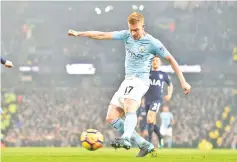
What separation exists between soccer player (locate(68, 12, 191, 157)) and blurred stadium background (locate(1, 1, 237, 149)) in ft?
74.9

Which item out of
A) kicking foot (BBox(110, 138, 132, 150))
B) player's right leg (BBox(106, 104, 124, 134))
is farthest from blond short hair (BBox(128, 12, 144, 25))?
kicking foot (BBox(110, 138, 132, 150))

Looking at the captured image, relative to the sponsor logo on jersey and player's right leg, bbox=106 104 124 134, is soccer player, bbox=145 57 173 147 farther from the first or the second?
the sponsor logo on jersey

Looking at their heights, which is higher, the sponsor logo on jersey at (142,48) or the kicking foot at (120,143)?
the sponsor logo on jersey at (142,48)

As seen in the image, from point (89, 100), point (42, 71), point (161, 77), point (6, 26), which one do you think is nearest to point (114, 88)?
point (89, 100)

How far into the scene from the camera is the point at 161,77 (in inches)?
639

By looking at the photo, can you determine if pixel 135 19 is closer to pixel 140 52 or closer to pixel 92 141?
pixel 140 52

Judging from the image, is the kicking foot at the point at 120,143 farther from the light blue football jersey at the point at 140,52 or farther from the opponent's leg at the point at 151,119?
the opponent's leg at the point at 151,119

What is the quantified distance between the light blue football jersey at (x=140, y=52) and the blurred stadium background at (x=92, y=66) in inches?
900

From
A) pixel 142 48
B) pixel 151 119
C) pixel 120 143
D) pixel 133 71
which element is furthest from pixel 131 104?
pixel 151 119

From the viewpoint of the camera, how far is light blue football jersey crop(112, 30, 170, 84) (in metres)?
11.1

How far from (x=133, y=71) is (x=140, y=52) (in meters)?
0.35

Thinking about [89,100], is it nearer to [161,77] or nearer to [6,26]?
[6,26]

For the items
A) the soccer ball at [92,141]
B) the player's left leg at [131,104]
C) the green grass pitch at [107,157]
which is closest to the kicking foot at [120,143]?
the player's left leg at [131,104]

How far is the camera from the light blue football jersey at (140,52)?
11.1 metres
